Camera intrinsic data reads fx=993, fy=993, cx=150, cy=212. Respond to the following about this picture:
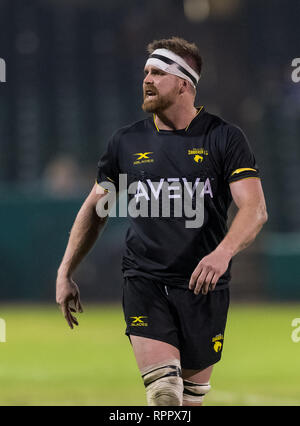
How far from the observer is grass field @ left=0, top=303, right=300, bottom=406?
377 inches

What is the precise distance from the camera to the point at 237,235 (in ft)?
18.5

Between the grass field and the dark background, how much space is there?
1.17 meters

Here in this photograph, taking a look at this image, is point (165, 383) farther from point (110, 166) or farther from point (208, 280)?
point (110, 166)

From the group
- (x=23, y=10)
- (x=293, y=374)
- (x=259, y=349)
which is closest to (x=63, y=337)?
(x=259, y=349)

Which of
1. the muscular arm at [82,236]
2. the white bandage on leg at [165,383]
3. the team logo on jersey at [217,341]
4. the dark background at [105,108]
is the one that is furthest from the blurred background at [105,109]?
the white bandage on leg at [165,383]

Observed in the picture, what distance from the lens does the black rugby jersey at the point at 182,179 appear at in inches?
239

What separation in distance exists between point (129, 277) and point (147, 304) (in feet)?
0.80

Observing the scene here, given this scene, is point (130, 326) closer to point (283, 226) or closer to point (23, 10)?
point (283, 226)

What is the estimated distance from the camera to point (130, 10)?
29781 millimetres

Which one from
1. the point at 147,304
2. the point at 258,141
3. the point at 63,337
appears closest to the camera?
the point at 147,304

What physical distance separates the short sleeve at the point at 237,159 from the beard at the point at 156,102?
44cm

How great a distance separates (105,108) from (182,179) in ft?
72.9

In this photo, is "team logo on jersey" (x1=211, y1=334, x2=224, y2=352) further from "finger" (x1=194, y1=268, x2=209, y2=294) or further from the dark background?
the dark background

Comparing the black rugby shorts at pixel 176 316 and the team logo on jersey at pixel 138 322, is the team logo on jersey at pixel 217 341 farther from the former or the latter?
the team logo on jersey at pixel 138 322
